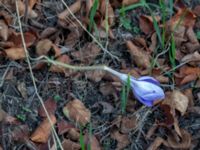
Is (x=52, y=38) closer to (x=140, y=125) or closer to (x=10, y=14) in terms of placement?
(x=10, y=14)

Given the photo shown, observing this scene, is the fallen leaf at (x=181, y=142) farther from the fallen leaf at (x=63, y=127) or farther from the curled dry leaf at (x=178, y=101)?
the fallen leaf at (x=63, y=127)

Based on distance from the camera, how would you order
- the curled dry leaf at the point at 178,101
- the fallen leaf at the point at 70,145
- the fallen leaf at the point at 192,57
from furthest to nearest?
the fallen leaf at the point at 192,57
the curled dry leaf at the point at 178,101
the fallen leaf at the point at 70,145

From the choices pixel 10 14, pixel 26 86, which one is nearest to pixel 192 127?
pixel 26 86

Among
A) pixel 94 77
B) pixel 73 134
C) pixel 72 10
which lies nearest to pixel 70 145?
pixel 73 134

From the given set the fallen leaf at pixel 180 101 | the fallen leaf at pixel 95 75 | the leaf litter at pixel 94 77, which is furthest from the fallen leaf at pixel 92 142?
the fallen leaf at pixel 180 101

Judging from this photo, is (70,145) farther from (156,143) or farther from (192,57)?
(192,57)

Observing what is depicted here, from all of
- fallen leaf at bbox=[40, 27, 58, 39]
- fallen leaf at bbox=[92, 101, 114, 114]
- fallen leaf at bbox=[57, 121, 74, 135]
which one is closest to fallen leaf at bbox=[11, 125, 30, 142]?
fallen leaf at bbox=[57, 121, 74, 135]
